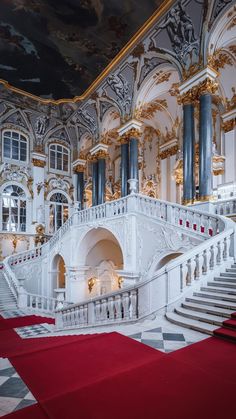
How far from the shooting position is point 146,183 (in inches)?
760

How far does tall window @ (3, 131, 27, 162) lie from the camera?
720 inches

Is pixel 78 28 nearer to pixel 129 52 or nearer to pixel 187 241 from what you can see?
pixel 129 52

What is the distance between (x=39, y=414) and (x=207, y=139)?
9.62 metres

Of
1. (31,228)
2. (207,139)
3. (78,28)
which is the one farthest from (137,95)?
(31,228)

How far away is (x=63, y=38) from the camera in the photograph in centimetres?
1312

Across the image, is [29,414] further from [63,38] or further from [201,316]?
[63,38]

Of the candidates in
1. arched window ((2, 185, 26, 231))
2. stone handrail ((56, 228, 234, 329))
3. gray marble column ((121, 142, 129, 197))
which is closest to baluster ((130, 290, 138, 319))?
stone handrail ((56, 228, 234, 329))

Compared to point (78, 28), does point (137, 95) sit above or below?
below

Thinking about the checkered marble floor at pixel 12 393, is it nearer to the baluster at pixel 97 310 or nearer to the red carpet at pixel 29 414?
the red carpet at pixel 29 414

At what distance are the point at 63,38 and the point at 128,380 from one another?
14650 mm

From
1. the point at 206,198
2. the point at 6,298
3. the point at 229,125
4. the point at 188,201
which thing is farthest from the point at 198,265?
the point at 229,125

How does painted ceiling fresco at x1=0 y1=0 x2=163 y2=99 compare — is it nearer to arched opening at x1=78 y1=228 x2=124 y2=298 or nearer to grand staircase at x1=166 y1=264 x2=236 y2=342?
arched opening at x1=78 y1=228 x2=124 y2=298

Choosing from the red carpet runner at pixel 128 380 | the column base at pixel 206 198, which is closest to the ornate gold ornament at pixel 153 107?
the column base at pixel 206 198

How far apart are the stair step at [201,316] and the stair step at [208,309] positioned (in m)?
0.06
